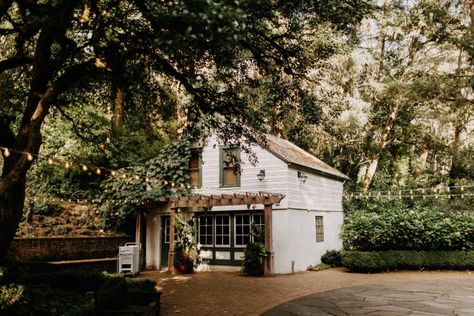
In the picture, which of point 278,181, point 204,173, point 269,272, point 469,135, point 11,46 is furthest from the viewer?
point 469,135

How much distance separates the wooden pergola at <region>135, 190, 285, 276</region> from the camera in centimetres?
1526

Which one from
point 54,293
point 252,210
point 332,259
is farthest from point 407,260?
point 54,293

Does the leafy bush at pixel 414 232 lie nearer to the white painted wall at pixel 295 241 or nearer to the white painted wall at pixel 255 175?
the white painted wall at pixel 295 241

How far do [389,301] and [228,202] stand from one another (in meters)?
7.46

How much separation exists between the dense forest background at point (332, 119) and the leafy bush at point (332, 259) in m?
4.85

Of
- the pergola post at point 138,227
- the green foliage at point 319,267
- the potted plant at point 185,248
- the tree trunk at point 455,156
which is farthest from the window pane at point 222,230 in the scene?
the tree trunk at point 455,156

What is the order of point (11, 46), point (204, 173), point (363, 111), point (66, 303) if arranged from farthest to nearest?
1. point (363, 111)
2. point (204, 173)
3. point (11, 46)
4. point (66, 303)

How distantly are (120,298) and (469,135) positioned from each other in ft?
87.0

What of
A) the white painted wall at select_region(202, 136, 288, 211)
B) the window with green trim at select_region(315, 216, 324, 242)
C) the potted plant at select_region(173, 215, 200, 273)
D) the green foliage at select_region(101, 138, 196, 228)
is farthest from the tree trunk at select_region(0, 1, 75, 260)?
the window with green trim at select_region(315, 216, 324, 242)

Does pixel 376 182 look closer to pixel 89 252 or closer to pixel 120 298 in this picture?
pixel 89 252

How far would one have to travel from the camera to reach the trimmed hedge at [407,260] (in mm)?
16078

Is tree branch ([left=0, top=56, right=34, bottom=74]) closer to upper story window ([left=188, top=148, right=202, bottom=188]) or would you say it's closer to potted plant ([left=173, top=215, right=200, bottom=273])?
potted plant ([left=173, top=215, right=200, bottom=273])

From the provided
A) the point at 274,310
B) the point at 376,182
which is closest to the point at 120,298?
the point at 274,310

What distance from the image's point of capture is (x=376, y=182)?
26266 mm
